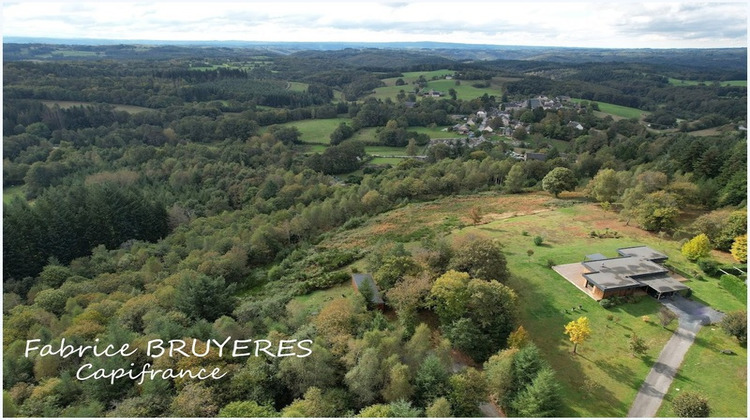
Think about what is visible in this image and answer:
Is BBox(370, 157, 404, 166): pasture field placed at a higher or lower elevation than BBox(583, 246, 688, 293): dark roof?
lower

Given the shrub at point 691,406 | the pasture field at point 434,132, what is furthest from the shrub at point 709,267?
the pasture field at point 434,132

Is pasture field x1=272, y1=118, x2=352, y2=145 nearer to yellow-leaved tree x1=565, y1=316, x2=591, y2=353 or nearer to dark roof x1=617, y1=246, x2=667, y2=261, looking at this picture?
dark roof x1=617, y1=246, x2=667, y2=261

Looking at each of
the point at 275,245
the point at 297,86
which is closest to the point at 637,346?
the point at 275,245

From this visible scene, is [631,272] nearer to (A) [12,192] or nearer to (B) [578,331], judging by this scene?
(B) [578,331]

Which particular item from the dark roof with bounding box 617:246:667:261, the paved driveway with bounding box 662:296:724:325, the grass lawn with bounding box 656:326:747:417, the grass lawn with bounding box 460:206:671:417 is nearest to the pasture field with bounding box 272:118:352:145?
the grass lawn with bounding box 460:206:671:417

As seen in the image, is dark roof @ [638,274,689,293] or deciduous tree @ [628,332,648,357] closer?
deciduous tree @ [628,332,648,357]
